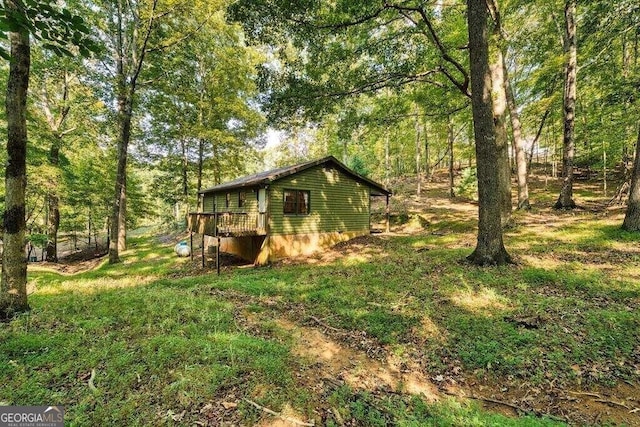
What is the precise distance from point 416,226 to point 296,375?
15146mm

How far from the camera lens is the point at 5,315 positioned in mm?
4992

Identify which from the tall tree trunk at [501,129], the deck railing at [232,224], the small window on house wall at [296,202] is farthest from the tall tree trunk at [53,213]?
the tall tree trunk at [501,129]

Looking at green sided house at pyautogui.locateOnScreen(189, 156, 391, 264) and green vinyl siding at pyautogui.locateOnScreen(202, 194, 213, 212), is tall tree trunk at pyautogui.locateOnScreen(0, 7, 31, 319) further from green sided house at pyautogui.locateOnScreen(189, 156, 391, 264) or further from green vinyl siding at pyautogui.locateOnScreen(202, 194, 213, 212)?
green vinyl siding at pyautogui.locateOnScreen(202, 194, 213, 212)

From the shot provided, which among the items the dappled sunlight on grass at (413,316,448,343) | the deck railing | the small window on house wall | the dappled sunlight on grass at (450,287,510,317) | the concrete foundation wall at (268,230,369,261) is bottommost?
the dappled sunlight on grass at (413,316,448,343)

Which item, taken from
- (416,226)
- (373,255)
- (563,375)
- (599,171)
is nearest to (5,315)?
(563,375)

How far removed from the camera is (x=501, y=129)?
404 inches

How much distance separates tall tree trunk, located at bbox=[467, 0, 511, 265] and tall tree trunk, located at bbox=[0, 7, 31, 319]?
386 inches

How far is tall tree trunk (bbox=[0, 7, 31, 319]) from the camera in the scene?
4762mm

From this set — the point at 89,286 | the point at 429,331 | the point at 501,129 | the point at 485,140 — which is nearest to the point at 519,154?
the point at 501,129

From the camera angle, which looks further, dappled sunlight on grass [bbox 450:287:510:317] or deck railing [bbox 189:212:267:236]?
deck railing [bbox 189:212:267:236]

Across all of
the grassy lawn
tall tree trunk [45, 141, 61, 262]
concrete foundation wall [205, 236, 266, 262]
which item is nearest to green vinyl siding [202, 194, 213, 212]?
concrete foundation wall [205, 236, 266, 262]

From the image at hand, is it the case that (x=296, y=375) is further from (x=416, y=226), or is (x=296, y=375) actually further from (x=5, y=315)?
(x=416, y=226)

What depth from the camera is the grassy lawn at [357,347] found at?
3406mm

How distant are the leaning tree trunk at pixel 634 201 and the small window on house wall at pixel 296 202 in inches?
463
